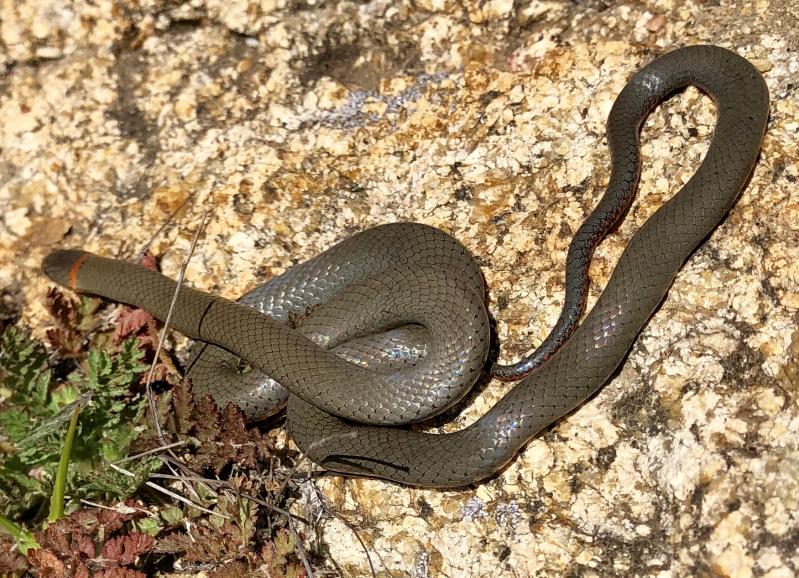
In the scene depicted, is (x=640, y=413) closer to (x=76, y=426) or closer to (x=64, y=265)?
(x=76, y=426)

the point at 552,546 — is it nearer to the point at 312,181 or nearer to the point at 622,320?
the point at 622,320

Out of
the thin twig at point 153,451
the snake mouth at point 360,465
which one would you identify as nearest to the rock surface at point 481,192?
the snake mouth at point 360,465

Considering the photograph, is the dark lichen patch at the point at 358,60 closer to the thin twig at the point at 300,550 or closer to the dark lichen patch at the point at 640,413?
the dark lichen patch at the point at 640,413

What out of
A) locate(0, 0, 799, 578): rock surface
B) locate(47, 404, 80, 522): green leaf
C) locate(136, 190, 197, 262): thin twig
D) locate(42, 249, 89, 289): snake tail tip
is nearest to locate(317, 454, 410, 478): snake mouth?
locate(0, 0, 799, 578): rock surface

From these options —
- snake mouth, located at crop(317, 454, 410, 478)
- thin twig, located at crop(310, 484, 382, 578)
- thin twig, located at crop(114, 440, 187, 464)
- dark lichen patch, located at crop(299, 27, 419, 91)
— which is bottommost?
thin twig, located at crop(114, 440, 187, 464)

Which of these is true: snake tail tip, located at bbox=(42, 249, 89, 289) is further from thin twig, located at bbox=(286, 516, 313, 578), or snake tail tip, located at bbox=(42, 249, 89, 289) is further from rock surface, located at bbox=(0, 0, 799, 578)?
thin twig, located at bbox=(286, 516, 313, 578)

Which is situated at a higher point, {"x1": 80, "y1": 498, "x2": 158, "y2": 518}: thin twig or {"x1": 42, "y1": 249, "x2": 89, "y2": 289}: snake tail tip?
{"x1": 42, "y1": 249, "x2": 89, "y2": 289}: snake tail tip

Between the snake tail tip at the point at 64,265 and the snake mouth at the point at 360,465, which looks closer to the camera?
the snake mouth at the point at 360,465

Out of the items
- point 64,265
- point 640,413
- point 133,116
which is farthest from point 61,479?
point 640,413
